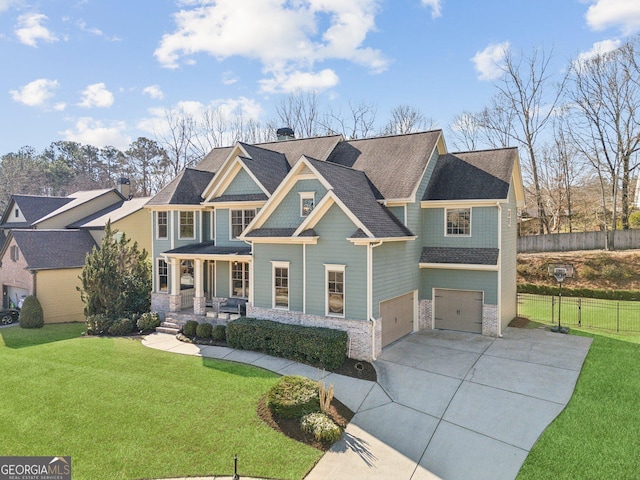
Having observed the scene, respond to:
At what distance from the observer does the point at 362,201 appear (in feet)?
50.4

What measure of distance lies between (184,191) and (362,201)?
10476mm

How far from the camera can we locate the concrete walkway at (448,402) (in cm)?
832

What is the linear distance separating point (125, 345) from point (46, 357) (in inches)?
107

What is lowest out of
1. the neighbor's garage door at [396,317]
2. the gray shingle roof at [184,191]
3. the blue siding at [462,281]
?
the neighbor's garage door at [396,317]

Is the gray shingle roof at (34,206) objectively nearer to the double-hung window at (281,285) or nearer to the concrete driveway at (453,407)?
the double-hung window at (281,285)

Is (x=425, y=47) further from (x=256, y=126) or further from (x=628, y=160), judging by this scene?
(x=256, y=126)

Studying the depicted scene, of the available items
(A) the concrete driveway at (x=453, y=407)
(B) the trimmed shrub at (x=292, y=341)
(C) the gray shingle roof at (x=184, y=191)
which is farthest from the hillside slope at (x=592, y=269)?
(C) the gray shingle roof at (x=184, y=191)

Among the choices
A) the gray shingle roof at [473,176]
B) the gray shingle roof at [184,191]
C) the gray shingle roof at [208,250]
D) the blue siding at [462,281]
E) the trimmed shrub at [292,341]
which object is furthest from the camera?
the gray shingle roof at [184,191]

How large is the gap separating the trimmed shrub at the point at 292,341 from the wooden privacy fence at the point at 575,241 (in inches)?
1053

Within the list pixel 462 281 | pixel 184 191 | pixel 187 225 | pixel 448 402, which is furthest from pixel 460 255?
pixel 184 191

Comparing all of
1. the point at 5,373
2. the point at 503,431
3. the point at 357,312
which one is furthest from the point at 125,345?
the point at 503,431

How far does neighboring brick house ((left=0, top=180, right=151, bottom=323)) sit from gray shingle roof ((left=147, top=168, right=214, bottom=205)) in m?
5.11

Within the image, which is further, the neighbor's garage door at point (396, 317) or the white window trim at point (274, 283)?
the white window trim at point (274, 283)

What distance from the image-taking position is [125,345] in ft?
53.6
